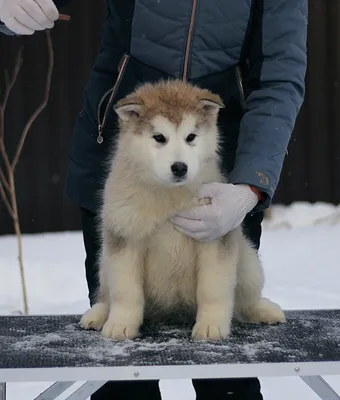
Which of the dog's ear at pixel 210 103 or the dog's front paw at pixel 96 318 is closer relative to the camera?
the dog's ear at pixel 210 103

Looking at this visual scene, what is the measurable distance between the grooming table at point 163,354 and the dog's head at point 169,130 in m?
0.46

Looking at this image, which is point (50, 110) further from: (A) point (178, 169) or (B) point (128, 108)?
(A) point (178, 169)

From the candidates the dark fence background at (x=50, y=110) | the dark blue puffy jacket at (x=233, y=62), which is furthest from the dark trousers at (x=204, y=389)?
the dark fence background at (x=50, y=110)

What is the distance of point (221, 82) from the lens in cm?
236

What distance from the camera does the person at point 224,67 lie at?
2229 millimetres

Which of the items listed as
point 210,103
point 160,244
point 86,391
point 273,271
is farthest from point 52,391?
point 273,271

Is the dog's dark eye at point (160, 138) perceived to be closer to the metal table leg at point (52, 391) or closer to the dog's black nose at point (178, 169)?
the dog's black nose at point (178, 169)

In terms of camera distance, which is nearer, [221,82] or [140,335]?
[140,335]

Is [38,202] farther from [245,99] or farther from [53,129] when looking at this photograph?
[245,99]

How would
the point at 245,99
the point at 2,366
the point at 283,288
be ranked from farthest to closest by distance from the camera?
the point at 283,288 → the point at 245,99 → the point at 2,366

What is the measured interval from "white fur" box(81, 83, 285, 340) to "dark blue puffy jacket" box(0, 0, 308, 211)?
0.64 ft

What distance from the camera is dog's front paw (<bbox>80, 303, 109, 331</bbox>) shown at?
2.20 meters

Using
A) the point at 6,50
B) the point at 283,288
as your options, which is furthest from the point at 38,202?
the point at 283,288

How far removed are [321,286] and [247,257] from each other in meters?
2.98
